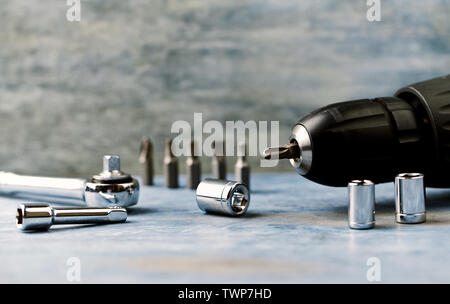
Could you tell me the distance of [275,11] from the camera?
231 cm

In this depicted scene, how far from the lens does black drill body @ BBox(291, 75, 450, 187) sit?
138 cm

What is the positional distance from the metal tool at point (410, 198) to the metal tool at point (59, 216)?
587mm

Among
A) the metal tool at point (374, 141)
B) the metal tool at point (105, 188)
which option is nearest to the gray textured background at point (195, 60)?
the metal tool at point (105, 188)

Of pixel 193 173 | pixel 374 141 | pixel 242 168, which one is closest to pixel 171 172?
pixel 193 173

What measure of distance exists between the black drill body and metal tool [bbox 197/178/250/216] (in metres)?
0.16

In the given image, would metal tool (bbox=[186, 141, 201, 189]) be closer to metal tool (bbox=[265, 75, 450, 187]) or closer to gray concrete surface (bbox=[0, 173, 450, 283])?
gray concrete surface (bbox=[0, 173, 450, 283])

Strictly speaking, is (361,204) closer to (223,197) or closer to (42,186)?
(223,197)

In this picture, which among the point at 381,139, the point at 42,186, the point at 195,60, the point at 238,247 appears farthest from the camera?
the point at 195,60

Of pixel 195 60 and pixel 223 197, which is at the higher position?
pixel 195 60

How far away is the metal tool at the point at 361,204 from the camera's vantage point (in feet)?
4.23

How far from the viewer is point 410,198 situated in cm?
134

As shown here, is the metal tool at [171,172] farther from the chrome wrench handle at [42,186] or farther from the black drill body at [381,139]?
the black drill body at [381,139]

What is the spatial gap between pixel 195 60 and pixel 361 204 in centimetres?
119

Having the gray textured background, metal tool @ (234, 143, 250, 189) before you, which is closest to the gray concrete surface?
metal tool @ (234, 143, 250, 189)
